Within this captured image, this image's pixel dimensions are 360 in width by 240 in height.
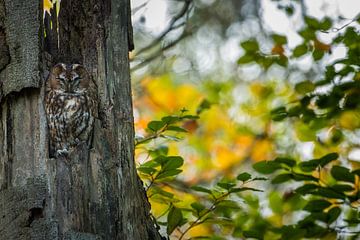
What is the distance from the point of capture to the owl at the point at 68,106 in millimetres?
2328

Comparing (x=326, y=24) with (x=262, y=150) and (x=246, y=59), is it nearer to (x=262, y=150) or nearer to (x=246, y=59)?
(x=246, y=59)

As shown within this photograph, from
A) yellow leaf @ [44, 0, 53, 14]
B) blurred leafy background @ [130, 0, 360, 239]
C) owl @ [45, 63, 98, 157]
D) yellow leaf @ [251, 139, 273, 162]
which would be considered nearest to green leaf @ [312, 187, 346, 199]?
blurred leafy background @ [130, 0, 360, 239]

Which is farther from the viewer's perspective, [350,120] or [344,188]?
[350,120]

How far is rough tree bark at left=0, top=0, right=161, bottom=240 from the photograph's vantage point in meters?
2.26

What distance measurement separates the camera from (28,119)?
92.9 inches

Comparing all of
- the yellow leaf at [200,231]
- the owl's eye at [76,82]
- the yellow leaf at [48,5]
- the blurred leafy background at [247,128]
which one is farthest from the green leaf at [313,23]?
the yellow leaf at [200,231]

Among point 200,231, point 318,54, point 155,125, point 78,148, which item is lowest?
point 200,231

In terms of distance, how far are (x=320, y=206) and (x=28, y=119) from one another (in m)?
1.46

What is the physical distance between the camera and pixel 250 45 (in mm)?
3572

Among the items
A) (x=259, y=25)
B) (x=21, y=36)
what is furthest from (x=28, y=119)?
(x=259, y=25)

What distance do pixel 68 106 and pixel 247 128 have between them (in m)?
5.12

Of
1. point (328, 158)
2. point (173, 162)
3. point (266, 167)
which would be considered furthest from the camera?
point (266, 167)

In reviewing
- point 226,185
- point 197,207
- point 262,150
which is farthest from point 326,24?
point 262,150

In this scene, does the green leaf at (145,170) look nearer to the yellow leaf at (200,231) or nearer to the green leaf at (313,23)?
the green leaf at (313,23)
